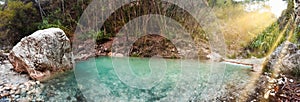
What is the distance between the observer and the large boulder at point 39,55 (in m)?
5.54

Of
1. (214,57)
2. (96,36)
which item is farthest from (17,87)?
(214,57)

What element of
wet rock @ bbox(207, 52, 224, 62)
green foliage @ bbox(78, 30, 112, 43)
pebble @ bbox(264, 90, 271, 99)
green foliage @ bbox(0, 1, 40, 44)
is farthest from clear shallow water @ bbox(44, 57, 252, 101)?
green foliage @ bbox(0, 1, 40, 44)

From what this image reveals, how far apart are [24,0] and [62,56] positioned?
7.72 meters

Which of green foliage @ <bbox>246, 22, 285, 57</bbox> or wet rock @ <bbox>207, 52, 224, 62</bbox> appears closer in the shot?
wet rock @ <bbox>207, 52, 224, 62</bbox>

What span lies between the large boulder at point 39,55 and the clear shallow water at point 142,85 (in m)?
0.47

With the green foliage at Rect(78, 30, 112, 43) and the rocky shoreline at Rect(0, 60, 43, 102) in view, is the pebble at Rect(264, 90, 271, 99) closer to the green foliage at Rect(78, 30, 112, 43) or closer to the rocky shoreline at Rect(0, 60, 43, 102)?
the rocky shoreline at Rect(0, 60, 43, 102)

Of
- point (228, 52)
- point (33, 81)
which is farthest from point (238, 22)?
point (33, 81)

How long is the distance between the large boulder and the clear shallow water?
471mm

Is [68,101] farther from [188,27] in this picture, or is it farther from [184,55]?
[188,27]

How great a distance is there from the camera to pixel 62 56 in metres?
6.26

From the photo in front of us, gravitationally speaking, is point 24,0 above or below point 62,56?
above

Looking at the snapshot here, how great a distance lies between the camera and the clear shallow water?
163 inches

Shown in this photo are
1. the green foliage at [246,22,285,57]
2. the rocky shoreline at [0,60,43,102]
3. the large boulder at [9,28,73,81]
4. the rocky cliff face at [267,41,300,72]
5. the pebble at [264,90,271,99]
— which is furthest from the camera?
the green foliage at [246,22,285,57]

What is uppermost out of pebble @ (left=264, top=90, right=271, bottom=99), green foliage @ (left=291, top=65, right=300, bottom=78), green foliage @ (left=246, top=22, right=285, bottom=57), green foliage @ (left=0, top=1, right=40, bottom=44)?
green foliage @ (left=0, top=1, right=40, bottom=44)
